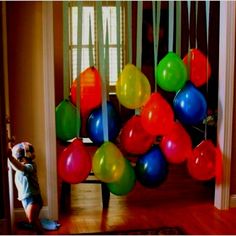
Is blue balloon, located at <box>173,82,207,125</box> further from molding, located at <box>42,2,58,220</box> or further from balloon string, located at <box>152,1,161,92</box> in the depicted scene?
molding, located at <box>42,2,58,220</box>

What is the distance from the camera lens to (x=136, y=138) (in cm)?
295

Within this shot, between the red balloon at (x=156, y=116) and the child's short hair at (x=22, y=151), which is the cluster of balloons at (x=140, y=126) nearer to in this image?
the red balloon at (x=156, y=116)

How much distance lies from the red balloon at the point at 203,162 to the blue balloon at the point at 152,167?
20 centimetres

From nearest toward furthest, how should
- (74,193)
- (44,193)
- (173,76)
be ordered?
(173,76)
(44,193)
(74,193)

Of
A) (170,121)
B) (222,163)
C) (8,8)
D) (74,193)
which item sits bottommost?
(74,193)

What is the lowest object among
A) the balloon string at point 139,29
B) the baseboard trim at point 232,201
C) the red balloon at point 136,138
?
the baseboard trim at point 232,201

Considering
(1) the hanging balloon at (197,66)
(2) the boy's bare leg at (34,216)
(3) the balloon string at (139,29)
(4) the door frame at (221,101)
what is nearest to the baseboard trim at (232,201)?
(4) the door frame at (221,101)

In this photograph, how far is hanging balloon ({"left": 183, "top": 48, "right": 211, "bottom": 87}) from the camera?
3.01 m

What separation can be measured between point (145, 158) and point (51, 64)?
0.93 metres

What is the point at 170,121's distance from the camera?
9.56ft

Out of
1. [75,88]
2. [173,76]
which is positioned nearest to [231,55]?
[173,76]

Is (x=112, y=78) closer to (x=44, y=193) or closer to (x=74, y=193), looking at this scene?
(x=74, y=193)

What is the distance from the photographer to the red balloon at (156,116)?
286 cm

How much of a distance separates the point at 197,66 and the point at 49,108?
3.52 ft
